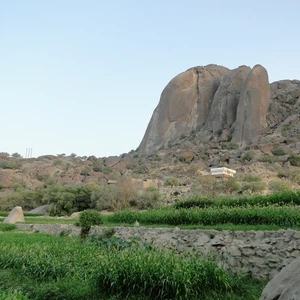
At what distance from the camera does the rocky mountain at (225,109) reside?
59.8 m

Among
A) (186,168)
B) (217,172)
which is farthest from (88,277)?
(186,168)

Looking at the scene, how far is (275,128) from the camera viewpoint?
59625 mm

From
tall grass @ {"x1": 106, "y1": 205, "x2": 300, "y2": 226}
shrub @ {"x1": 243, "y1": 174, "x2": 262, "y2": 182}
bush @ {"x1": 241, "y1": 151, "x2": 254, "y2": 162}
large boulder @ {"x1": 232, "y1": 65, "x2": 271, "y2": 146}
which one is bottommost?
tall grass @ {"x1": 106, "y1": 205, "x2": 300, "y2": 226}

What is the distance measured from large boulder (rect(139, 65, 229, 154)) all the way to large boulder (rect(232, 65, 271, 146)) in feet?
35.1

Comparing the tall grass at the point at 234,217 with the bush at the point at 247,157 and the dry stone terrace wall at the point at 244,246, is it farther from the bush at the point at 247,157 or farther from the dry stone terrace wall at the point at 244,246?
the bush at the point at 247,157

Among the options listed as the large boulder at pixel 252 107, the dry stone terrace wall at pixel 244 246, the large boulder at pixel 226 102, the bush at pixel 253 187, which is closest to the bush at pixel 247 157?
the large boulder at pixel 252 107

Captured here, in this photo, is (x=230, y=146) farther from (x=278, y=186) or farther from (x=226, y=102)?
(x=278, y=186)

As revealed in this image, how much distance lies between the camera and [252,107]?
203ft

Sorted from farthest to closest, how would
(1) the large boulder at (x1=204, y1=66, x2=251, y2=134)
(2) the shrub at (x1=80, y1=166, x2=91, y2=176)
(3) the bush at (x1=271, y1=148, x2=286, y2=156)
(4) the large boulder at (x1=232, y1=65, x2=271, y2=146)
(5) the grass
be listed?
1. (1) the large boulder at (x1=204, y1=66, x2=251, y2=134)
2. (4) the large boulder at (x1=232, y1=65, x2=271, y2=146)
3. (2) the shrub at (x1=80, y1=166, x2=91, y2=176)
4. (3) the bush at (x1=271, y1=148, x2=286, y2=156)
5. (5) the grass

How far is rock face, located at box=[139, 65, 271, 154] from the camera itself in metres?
61.8

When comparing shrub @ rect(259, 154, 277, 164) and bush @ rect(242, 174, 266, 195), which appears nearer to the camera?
bush @ rect(242, 174, 266, 195)

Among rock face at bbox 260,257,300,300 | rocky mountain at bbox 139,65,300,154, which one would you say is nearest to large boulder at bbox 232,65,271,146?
rocky mountain at bbox 139,65,300,154

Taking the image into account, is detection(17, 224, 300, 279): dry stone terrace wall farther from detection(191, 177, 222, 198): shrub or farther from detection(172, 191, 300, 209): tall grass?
detection(191, 177, 222, 198): shrub

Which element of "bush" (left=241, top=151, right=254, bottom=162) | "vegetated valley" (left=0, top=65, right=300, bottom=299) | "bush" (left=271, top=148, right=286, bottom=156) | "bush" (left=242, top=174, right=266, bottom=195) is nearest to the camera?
"vegetated valley" (left=0, top=65, right=300, bottom=299)
